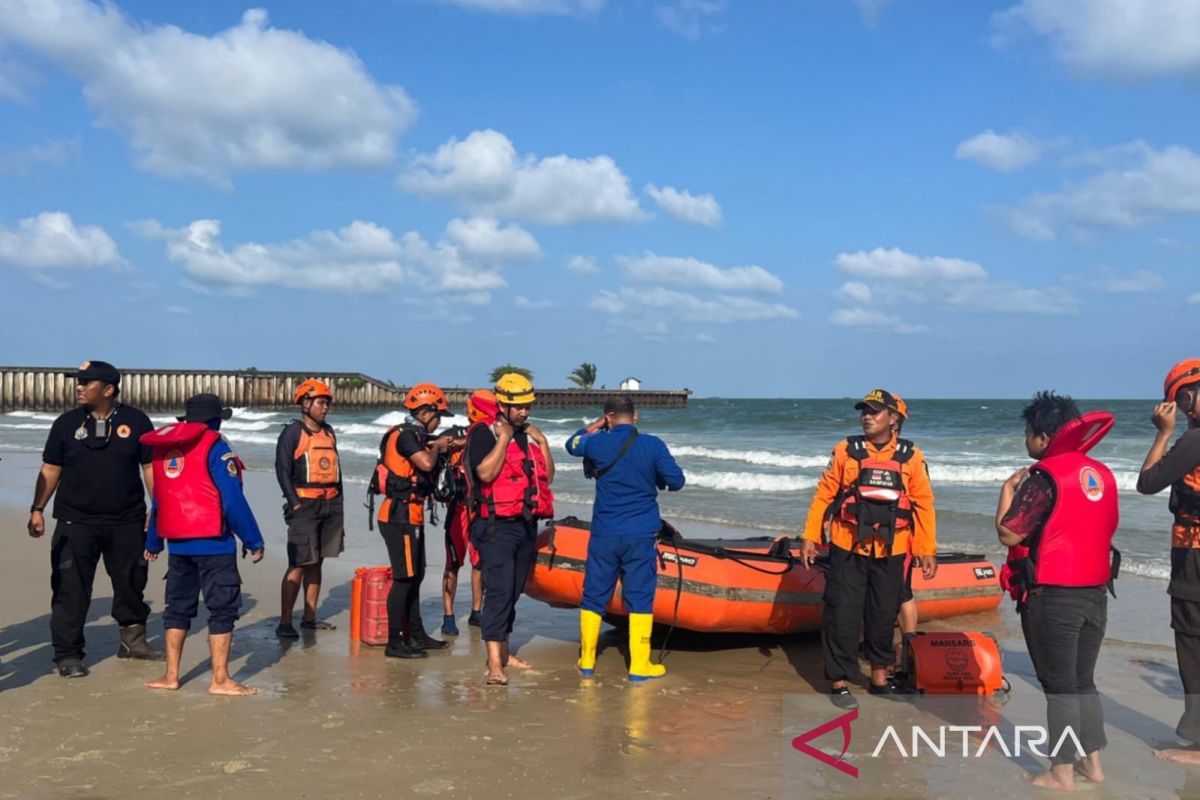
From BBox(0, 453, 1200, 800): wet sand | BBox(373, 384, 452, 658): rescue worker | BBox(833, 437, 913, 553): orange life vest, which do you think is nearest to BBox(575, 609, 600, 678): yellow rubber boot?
BBox(0, 453, 1200, 800): wet sand

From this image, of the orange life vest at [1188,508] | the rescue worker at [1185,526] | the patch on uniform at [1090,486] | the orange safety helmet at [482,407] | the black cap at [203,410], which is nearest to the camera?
the patch on uniform at [1090,486]

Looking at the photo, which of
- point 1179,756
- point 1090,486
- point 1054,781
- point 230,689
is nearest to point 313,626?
point 230,689

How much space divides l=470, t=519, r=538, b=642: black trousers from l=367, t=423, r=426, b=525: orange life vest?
670 mm

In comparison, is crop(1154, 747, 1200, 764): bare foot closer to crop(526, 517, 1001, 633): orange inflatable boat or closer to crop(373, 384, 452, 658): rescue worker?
crop(526, 517, 1001, 633): orange inflatable boat

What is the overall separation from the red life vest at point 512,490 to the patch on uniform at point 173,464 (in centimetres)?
147

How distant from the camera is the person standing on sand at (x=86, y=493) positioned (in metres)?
5.60

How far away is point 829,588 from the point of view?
538 cm

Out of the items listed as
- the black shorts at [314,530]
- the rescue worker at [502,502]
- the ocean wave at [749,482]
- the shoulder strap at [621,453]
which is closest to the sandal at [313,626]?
the black shorts at [314,530]

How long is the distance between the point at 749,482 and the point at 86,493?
1383 centimetres

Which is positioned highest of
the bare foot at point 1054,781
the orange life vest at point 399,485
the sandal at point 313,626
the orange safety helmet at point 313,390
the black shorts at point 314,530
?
the orange safety helmet at point 313,390

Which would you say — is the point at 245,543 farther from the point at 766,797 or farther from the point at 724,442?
the point at 724,442

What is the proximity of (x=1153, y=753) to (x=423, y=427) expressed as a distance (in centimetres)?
424

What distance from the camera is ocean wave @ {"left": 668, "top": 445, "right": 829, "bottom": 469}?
2322 cm

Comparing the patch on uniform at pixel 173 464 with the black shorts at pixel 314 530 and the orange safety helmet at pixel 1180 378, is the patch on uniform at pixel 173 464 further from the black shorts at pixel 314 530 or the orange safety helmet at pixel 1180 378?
the orange safety helmet at pixel 1180 378
